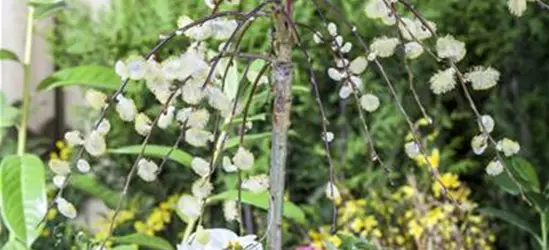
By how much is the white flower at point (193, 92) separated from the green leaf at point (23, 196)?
0.45m

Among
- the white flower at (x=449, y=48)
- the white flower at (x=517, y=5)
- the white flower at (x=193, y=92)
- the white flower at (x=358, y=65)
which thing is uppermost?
the white flower at (x=517, y=5)

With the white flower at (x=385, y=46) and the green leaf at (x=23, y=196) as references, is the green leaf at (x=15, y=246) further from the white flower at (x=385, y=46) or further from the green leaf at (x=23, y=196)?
the white flower at (x=385, y=46)

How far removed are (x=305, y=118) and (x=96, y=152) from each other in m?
0.95

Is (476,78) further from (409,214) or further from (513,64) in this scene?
(513,64)

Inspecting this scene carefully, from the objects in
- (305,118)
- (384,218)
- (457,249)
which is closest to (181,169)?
(305,118)

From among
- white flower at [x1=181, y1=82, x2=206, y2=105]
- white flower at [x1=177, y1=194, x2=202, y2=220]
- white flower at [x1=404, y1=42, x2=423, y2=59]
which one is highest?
white flower at [x1=181, y1=82, x2=206, y2=105]

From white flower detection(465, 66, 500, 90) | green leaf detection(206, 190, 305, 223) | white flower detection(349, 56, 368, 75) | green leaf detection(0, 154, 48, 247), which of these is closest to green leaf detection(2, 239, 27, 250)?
green leaf detection(0, 154, 48, 247)

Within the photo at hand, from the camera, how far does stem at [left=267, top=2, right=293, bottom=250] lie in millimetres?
802

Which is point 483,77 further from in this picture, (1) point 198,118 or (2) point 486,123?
(1) point 198,118

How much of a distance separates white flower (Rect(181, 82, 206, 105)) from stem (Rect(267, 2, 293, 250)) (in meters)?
0.09

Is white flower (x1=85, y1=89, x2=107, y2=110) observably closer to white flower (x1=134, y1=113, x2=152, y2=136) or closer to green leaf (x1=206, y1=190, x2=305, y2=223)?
white flower (x1=134, y1=113, x2=152, y2=136)

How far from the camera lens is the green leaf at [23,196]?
3.77 feet

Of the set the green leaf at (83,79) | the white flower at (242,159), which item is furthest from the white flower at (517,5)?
the green leaf at (83,79)

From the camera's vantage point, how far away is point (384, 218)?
1.59m
